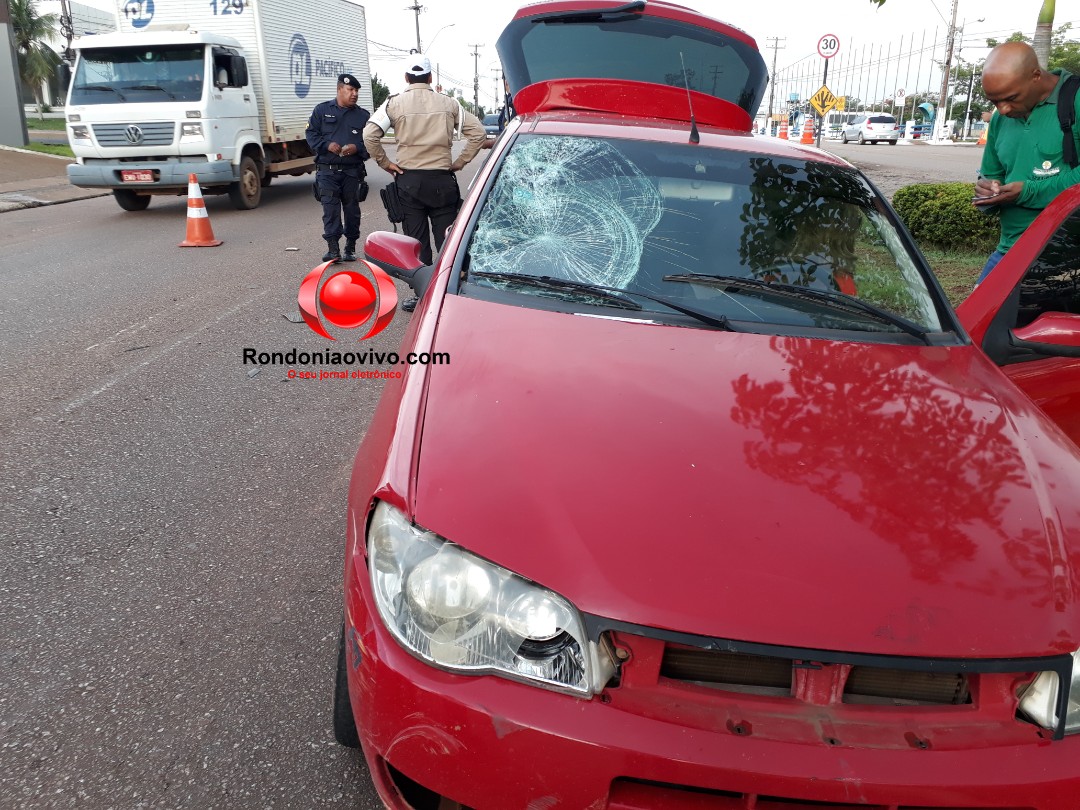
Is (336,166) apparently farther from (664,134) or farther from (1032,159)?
(1032,159)

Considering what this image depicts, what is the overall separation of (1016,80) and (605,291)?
2.34 metres

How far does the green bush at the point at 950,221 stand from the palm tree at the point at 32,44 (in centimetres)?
4618

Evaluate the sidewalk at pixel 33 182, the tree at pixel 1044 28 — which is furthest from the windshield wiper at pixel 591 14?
the sidewalk at pixel 33 182

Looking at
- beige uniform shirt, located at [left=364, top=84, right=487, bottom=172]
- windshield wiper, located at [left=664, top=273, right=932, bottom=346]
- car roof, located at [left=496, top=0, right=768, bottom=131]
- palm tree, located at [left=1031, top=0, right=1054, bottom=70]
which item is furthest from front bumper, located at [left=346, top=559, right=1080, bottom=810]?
palm tree, located at [left=1031, top=0, right=1054, bottom=70]

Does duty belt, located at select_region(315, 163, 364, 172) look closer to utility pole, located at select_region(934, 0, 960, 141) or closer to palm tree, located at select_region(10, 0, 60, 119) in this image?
palm tree, located at select_region(10, 0, 60, 119)

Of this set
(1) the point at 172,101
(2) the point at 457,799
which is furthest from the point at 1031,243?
(1) the point at 172,101

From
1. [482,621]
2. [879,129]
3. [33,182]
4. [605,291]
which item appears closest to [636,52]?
[605,291]

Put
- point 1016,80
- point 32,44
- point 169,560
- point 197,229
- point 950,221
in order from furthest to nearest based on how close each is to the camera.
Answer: point 32,44 < point 197,229 < point 950,221 < point 1016,80 < point 169,560

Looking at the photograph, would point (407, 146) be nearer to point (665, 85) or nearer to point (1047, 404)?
point (665, 85)

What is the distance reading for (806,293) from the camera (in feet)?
7.89

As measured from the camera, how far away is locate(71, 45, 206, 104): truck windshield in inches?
452

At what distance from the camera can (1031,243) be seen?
8.63 feet

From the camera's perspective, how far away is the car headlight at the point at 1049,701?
143 cm

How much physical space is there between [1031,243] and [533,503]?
6.66ft
